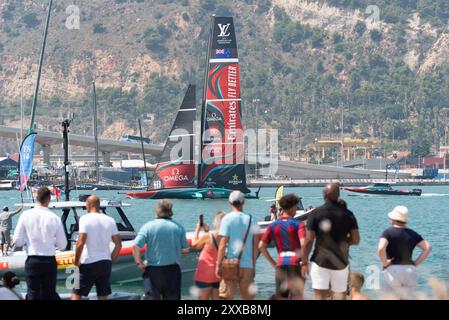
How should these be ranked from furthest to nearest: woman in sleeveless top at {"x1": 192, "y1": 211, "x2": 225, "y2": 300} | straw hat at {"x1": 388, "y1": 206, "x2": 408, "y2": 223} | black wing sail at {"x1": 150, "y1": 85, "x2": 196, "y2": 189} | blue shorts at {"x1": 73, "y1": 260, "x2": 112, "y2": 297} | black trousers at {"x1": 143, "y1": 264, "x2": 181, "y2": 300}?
black wing sail at {"x1": 150, "y1": 85, "x2": 196, "y2": 189}, blue shorts at {"x1": 73, "y1": 260, "x2": 112, "y2": 297}, woman in sleeveless top at {"x1": 192, "y1": 211, "x2": 225, "y2": 300}, black trousers at {"x1": 143, "y1": 264, "x2": 181, "y2": 300}, straw hat at {"x1": 388, "y1": 206, "x2": 408, "y2": 223}

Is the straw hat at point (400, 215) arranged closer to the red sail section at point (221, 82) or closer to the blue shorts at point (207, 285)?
the blue shorts at point (207, 285)

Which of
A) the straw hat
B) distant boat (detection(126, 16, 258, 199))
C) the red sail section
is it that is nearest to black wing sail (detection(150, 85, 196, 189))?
distant boat (detection(126, 16, 258, 199))

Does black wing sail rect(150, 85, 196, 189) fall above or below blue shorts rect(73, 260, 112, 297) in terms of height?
above

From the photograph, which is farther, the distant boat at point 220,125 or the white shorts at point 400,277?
the distant boat at point 220,125

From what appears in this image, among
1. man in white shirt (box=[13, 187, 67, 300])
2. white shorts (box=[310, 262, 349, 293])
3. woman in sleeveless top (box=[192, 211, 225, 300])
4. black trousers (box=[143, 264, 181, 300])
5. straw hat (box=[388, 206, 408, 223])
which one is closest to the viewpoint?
white shorts (box=[310, 262, 349, 293])

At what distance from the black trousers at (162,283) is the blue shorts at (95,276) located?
84 centimetres

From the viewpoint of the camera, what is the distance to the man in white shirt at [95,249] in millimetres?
15273

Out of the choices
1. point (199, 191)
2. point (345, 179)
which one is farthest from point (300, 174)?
point (199, 191)

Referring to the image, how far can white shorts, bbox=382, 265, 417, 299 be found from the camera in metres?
14.7

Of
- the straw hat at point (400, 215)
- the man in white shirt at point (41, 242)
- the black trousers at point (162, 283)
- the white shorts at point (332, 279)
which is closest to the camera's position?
the white shorts at point (332, 279)

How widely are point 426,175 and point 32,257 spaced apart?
172 meters

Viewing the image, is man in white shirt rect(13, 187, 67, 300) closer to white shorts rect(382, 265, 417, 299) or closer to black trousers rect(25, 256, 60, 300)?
black trousers rect(25, 256, 60, 300)

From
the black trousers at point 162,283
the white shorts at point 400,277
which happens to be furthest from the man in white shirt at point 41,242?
the white shorts at point 400,277

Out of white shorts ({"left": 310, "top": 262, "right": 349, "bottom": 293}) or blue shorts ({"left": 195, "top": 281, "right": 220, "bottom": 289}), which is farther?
blue shorts ({"left": 195, "top": 281, "right": 220, "bottom": 289})
